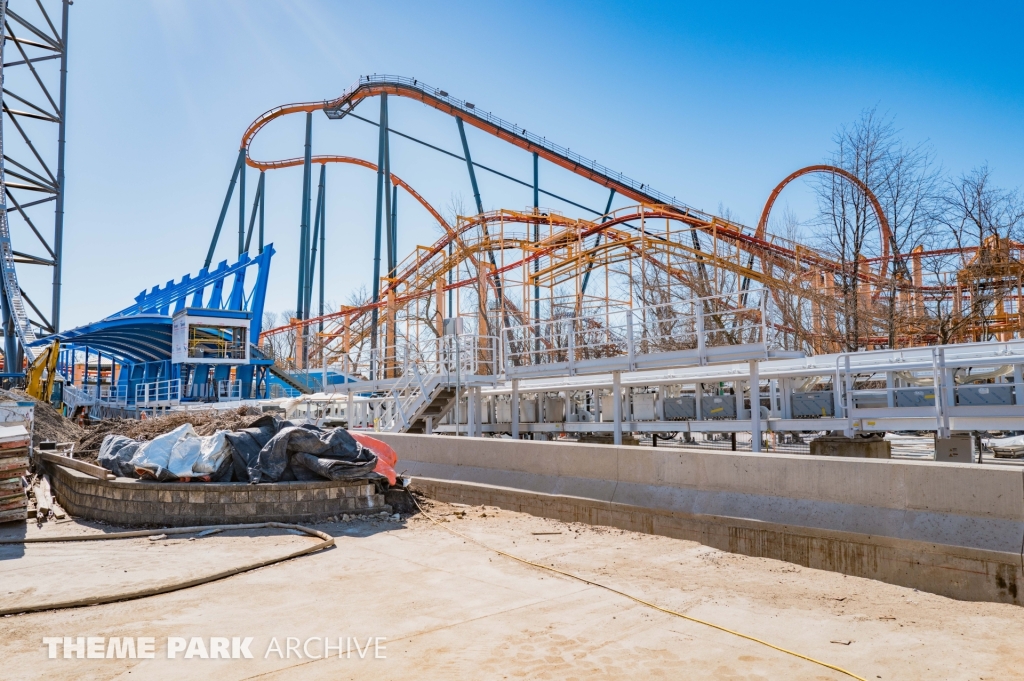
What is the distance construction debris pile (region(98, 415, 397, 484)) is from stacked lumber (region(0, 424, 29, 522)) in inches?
51.2

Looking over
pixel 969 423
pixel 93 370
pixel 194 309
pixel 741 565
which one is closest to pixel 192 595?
pixel 741 565

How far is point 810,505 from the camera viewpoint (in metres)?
7.18

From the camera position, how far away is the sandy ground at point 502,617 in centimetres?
438

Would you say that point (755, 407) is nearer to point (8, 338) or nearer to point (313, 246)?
point (313, 246)

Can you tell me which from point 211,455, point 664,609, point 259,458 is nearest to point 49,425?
point 211,455

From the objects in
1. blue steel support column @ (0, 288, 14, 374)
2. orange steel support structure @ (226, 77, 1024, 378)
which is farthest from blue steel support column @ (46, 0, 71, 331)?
orange steel support structure @ (226, 77, 1024, 378)

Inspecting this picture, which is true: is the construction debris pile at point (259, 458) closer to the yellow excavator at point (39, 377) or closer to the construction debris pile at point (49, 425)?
the construction debris pile at point (49, 425)

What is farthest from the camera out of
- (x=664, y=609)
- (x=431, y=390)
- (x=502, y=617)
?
(x=431, y=390)

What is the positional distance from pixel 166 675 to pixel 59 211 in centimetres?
5772

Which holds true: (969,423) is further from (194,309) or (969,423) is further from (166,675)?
(194,309)

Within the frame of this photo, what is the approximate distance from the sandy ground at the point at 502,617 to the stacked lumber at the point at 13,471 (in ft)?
6.66

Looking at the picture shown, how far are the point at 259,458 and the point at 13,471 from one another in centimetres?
350

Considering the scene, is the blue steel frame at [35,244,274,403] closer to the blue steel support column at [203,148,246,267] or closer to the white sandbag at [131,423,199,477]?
the blue steel support column at [203,148,246,267]

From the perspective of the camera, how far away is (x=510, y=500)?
1048 cm
